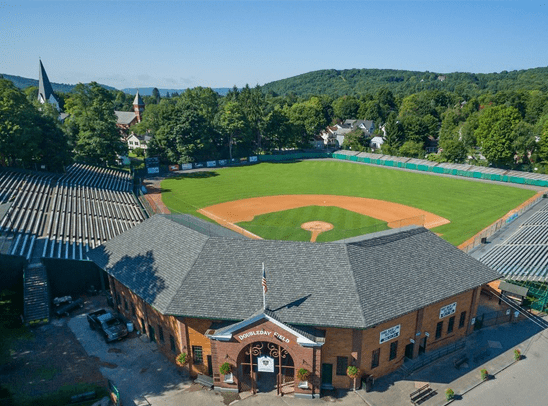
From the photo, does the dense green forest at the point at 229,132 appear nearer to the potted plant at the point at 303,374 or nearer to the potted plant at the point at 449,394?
the potted plant at the point at 303,374

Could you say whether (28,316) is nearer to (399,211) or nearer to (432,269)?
(432,269)

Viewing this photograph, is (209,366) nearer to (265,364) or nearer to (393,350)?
(265,364)

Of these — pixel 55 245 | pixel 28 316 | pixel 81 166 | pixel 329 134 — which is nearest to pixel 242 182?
pixel 81 166

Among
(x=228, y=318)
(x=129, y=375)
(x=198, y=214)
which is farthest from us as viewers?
(x=198, y=214)

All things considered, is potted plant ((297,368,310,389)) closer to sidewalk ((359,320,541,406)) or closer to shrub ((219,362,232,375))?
sidewalk ((359,320,541,406))

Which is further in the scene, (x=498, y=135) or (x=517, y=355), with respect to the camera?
(x=498, y=135)

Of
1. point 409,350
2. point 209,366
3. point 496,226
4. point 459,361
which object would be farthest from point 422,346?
point 496,226
